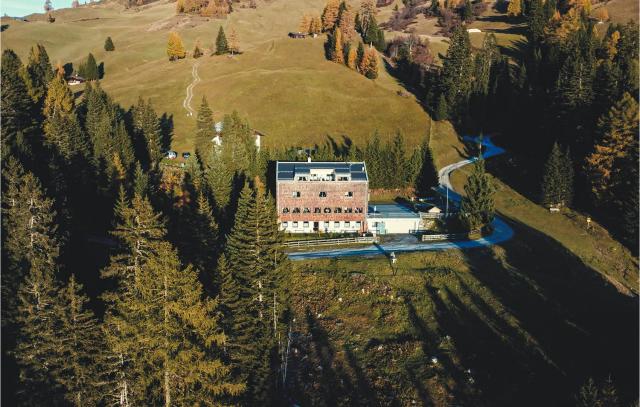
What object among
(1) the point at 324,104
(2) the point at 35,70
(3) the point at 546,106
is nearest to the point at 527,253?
(3) the point at 546,106

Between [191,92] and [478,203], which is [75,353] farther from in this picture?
[191,92]

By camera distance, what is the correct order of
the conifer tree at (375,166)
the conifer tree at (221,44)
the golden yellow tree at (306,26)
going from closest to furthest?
1. the conifer tree at (375,166)
2. the conifer tree at (221,44)
3. the golden yellow tree at (306,26)

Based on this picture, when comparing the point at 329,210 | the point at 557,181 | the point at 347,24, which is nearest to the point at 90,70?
the point at 347,24

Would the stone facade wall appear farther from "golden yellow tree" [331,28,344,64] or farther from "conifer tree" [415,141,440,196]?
"golden yellow tree" [331,28,344,64]

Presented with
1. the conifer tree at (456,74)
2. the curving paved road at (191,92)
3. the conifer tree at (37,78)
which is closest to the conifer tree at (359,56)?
the conifer tree at (456,74)

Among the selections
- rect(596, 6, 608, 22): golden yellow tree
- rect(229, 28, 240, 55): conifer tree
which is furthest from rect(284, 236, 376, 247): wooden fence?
rect(596, 6, 608, 22): golden yellow tree

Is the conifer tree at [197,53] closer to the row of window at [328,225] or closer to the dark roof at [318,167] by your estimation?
the dark roof at [318,167]

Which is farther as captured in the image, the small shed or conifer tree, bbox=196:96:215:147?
the small shed

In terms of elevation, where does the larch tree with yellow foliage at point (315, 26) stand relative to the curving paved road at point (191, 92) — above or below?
above
